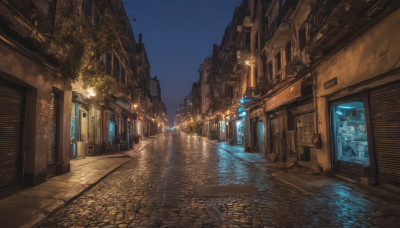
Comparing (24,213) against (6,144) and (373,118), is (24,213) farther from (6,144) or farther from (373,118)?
(373,118)

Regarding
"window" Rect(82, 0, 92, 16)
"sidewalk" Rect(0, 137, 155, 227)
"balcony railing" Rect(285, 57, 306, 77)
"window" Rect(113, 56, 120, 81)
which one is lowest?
"sidewalk" Rect(0, 137, 155, 227)

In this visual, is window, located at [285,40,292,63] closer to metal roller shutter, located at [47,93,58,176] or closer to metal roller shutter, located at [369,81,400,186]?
metal roller shutter, located at [369,81,400,186]

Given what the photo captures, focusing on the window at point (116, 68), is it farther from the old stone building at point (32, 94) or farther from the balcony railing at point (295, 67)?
the balcony railing at point (295, 67)

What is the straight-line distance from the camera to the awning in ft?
35.9

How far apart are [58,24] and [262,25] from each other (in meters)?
14.5

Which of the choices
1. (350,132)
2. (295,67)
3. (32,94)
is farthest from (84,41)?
(350,132)

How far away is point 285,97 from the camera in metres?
12.4

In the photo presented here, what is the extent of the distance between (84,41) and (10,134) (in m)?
4.61

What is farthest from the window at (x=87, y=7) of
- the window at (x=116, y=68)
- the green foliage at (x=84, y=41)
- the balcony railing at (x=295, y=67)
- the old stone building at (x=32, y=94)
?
the balcony railing at (x=295, y=67)

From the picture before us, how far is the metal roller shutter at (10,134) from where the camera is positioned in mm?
6449

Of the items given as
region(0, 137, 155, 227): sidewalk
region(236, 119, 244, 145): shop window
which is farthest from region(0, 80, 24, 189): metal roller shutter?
region(236, 119, 244, 145): shop window

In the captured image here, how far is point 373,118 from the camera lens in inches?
281

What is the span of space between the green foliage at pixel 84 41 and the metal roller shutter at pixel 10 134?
2321 millimetres

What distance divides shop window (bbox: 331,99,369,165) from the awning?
6.81 ft
